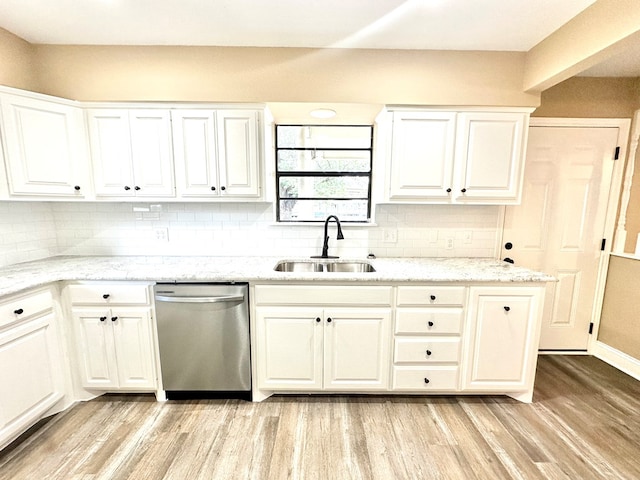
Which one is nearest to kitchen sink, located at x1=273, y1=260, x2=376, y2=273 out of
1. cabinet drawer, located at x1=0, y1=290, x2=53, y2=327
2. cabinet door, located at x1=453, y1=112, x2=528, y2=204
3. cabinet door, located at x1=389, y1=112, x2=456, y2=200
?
cabinet door, located at x1=389, y1=112, x2=456, y2=200

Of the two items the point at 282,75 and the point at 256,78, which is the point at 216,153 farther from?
the point at 282,75

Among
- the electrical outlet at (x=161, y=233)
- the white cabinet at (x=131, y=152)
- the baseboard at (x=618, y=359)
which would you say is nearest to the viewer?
the white cabinet at (x=131, y=152)

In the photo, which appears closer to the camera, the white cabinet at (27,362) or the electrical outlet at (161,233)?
the white cabinet at (27,362)

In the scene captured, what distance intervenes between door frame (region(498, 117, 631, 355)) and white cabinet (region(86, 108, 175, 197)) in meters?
2.81

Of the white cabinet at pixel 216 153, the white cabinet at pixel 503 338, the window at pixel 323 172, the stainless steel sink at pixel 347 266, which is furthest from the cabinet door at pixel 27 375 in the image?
the white cabinet at pixel 503 338

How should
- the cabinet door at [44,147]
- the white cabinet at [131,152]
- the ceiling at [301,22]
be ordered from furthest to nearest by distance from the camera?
the white cabinet at [131,152], the cabinet door at [44,147], the ceiling at [301,22]

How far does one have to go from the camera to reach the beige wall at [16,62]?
1.98 metres

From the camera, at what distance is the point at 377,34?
1.98 meters

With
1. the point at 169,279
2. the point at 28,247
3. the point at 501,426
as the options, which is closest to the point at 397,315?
the point at 501,426

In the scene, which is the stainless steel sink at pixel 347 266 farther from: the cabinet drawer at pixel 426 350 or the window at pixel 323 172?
the cabinet drawer at pixel 426 350

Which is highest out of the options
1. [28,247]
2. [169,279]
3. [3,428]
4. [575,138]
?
[575,138]

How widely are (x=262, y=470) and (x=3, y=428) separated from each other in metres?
→ 1.44

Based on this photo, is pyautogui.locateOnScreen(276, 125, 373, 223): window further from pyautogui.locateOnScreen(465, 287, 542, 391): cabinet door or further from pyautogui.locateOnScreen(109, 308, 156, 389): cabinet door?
pyautogui.locateOnScreen(109, 308, 156, 389): cabinet door

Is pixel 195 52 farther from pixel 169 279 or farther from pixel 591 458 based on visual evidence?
pixel 591 458
